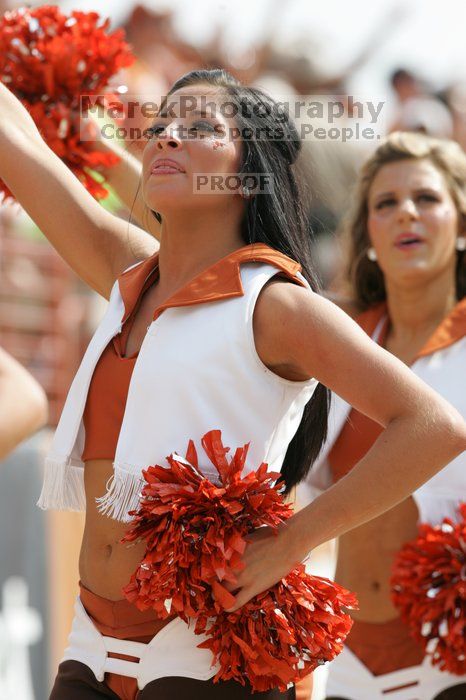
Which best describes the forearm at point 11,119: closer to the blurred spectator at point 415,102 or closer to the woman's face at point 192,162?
the woman's face at point 192,162

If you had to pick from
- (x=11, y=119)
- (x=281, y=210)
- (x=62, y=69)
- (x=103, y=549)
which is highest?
(x=62, y=69)

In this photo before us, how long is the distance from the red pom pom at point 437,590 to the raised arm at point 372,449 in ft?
3.68

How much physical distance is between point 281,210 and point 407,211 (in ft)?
5.10

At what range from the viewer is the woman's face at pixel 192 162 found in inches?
106

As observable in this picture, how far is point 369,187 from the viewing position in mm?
4473

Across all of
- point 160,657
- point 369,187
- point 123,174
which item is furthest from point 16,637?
point 160,657

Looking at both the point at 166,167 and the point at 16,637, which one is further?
the point at 16,637

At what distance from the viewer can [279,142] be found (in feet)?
9.26

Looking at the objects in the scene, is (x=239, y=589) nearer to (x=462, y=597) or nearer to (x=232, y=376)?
(x=232, y=376)

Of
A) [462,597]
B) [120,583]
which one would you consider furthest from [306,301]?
[462,597]

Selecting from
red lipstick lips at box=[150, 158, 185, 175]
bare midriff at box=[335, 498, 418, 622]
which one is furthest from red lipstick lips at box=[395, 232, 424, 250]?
red lipstick lips at box=[150, 158, 185, 175]

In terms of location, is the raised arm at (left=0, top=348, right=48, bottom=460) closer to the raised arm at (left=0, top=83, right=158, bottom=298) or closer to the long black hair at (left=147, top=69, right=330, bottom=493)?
the raised arm at (left=0, top=83, right=158, bottom=298)

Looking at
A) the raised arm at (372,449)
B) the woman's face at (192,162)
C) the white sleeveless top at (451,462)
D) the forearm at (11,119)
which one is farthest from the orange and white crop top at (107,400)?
the white sleeveless top at (451,462)

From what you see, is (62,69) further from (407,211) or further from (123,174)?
(407,211)
